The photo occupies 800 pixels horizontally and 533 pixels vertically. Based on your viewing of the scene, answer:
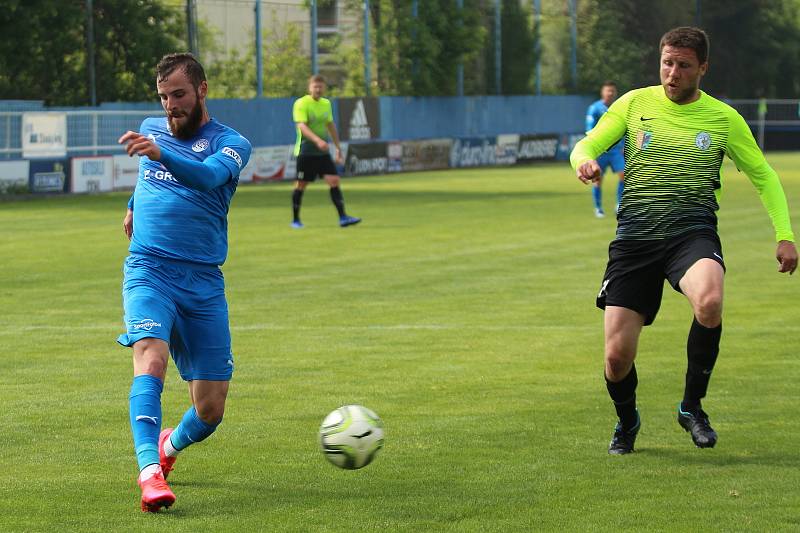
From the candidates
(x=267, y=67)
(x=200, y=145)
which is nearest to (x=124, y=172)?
(x=267, y=67)

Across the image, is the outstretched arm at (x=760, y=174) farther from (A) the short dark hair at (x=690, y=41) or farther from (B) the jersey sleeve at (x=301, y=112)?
(B) the jersey sleeve at (x=301, y=112)

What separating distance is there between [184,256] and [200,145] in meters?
0.51

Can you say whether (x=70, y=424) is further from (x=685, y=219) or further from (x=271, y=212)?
(x=271, y=212)

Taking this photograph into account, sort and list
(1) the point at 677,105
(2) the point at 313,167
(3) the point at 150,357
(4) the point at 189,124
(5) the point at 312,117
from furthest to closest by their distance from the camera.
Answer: (2) the point at 313,167 < (5) the point at 312,117 < (1) the point at 677,105 < (4) the point at 189,124 < (3) the point at 150,357

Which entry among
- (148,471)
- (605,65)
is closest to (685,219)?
(148,471)

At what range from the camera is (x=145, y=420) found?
21.1 feet

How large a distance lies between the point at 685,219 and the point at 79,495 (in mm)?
3271

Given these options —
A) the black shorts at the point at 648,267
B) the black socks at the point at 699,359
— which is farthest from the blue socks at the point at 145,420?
the black socks at the point at 699,359

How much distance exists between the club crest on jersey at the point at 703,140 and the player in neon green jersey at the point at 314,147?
1548cm

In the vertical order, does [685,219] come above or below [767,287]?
above

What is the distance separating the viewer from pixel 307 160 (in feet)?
77.6

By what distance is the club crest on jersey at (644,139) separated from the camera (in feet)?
25.7

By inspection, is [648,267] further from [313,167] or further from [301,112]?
[313,167]

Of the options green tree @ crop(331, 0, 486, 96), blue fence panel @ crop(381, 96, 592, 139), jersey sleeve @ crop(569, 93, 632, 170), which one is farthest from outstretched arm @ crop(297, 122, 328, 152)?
green tree @ crop(331, 0, 486, 96)
